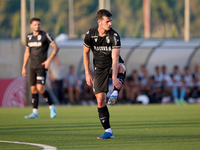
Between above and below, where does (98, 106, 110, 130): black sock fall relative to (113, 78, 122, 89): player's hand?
below

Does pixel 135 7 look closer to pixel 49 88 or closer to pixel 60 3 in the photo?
pixel 60 3

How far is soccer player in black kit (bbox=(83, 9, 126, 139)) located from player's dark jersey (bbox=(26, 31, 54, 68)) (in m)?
3.92

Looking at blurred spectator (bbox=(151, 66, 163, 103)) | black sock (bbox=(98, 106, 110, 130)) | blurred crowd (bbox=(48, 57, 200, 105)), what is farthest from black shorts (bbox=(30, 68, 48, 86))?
blurred spectator (bbox=(151, 66, 163, 103))

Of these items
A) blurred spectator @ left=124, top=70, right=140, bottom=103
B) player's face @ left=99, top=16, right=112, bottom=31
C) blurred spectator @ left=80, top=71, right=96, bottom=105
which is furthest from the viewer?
blurred spectator @ left=80, top=71, right=96, bottom=105

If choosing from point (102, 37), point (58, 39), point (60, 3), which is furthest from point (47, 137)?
point (60, 3)

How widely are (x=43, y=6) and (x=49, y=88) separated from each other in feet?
68.6

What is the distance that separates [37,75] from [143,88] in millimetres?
9025

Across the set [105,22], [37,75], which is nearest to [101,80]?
[105,22]

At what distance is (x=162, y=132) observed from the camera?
23.4ft

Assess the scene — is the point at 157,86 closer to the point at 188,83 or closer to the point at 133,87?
the point at 133,87

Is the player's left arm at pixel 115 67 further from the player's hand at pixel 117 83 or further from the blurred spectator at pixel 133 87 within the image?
the blurred spectator at pixel 133 87

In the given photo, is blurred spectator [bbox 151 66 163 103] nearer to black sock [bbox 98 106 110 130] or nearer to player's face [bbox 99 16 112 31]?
black sock [bbox 98 106 110 130]

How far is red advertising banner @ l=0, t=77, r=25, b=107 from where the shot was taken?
17.6 m

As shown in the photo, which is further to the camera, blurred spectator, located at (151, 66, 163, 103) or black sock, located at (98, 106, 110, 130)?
blurred spectator, located at (151, 66, 163, 103)
